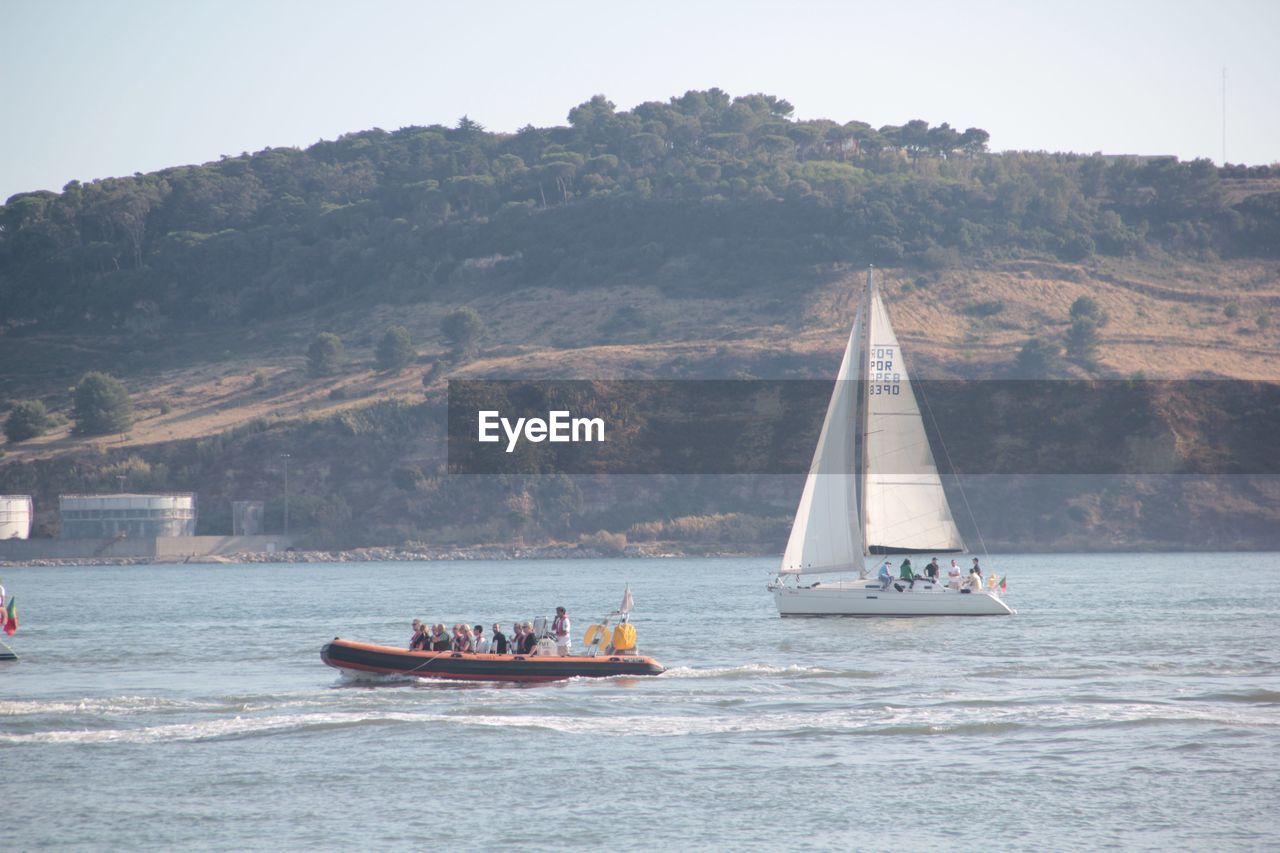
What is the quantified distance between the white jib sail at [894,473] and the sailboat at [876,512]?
34mm

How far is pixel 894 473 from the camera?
49.8 metres

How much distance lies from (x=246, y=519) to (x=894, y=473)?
8505 cm

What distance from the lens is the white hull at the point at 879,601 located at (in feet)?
160

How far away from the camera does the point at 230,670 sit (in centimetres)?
4138

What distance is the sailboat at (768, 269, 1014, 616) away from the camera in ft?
162

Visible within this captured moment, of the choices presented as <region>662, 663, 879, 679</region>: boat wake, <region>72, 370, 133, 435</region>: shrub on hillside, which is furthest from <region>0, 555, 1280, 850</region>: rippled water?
<region>72, 370, 133, 435</region>: shrub on hillside

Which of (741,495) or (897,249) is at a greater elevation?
(897,249)

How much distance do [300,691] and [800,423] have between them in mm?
88656

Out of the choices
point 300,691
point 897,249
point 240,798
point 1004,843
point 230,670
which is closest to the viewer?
point 1004,843

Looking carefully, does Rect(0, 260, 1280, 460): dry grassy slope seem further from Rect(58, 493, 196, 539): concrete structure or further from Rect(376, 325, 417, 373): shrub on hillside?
Rect(58, 493, 196, 539): concrete structure

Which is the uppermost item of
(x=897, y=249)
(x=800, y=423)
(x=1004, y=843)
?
(x=897, y=249)

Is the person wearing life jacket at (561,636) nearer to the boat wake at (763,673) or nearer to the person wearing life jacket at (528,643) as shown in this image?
the person wearing life jacket at (528,643)

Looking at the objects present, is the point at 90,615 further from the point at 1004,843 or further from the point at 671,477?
the point at 671,477

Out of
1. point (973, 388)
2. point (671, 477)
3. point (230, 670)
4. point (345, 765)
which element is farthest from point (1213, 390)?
point (345, 765)
